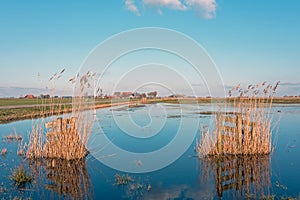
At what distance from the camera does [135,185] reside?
780 centimetres

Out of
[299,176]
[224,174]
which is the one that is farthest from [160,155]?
[299,176]

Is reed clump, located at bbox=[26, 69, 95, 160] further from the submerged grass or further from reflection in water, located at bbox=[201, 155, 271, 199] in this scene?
reflection in water, located at bbox=[201, 155, 271, 199]

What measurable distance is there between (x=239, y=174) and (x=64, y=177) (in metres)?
5.73

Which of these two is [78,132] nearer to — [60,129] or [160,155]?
[60,129]

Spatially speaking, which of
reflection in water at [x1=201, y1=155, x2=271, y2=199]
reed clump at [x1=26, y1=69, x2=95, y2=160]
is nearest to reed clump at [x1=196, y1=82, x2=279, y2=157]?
reflection in water at [x1=201, y1=155, x2=271, y2=199]

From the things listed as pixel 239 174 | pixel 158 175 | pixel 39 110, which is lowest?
pixel 158 175

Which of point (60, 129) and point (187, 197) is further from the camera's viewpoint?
point (60, 129)

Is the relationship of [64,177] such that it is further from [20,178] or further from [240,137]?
[240,137]

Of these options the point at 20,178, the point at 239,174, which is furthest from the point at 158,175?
the point at 20,178

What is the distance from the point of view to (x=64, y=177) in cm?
843

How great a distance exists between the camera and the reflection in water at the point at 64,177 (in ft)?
24.0

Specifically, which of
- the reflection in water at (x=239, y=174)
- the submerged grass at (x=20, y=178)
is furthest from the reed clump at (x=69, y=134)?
the reflection in water at (x=239, y=174)

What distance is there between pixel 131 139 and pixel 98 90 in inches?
177

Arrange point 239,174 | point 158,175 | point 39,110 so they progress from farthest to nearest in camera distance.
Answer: point 39,110
point 158,175
point 239,174
